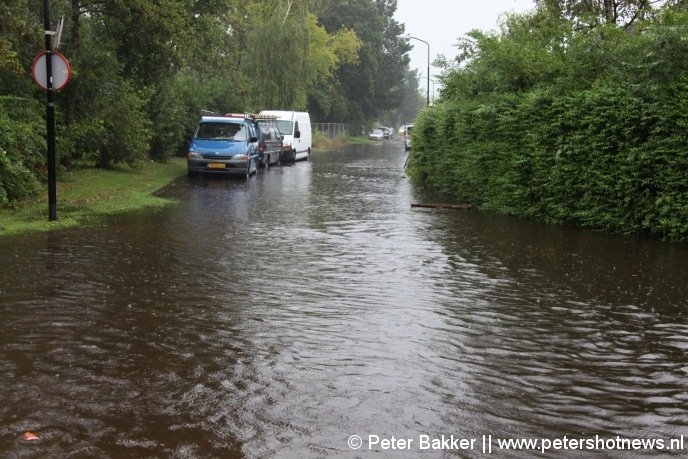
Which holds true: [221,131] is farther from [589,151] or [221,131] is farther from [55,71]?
[589,151]

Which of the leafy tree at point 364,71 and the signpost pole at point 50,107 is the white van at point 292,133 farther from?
the leafy tree at point 364,71

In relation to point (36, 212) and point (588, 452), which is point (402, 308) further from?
point (36, 212)

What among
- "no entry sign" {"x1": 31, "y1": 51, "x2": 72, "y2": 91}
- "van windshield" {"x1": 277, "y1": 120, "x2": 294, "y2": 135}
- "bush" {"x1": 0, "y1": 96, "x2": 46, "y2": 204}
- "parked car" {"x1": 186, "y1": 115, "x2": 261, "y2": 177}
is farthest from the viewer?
"van windshield" {"x1": 277, "y1": 120, "x2": 294, "y2": 135}

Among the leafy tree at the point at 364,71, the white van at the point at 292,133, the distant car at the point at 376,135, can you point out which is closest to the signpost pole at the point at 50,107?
the white van at the point at 292,133

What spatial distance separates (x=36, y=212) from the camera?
47.8ft

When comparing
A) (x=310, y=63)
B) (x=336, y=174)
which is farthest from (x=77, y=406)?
(x=310, y=63)

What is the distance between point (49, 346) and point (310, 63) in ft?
161

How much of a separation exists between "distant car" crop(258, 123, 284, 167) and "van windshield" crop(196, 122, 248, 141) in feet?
12.9

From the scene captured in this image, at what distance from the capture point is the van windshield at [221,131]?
26453 mm

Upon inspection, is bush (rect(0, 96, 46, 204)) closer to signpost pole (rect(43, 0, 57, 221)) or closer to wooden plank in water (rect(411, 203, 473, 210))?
signpost pole (rect(43, 0, 57, 221))

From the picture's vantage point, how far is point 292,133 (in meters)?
38.4

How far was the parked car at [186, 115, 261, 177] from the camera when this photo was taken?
2544cm

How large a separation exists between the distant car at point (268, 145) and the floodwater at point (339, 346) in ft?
62.1

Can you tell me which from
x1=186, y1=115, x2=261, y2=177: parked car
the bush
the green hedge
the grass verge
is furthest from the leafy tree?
the bush
